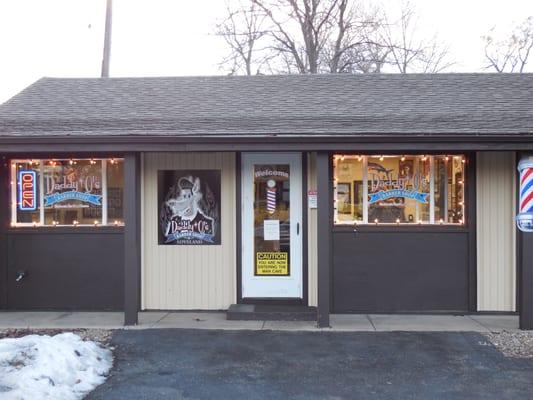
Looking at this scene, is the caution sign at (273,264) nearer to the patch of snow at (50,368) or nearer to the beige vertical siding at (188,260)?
the beige vertical siding at (188,260)

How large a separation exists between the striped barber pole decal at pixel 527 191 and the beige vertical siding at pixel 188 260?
4.11m

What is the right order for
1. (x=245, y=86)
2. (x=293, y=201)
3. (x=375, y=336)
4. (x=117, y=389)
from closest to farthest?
(x=117, y=389), (x=375, y=336), (x=293, y=201), (x=245, y=86)

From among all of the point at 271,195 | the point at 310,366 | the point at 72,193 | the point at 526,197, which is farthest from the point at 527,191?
the point at 72,193

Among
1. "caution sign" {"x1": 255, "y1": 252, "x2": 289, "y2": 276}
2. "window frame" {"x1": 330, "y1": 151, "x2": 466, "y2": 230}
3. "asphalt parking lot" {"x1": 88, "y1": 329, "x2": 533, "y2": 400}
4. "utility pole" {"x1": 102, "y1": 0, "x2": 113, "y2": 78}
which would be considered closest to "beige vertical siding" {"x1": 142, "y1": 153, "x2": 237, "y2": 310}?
"caution sign" {"x1": 255, "y1": 252, "x2": 289, "y2": 276}

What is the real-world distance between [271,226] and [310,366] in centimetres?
306

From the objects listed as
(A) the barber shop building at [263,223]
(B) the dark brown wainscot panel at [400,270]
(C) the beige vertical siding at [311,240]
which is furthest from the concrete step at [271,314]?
(B) the dark brown wainscot panel at [400,270]

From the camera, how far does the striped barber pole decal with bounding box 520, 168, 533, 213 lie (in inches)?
257

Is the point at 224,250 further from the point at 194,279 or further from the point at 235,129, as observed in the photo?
the point at 235,129

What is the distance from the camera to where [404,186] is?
8734 millimetres

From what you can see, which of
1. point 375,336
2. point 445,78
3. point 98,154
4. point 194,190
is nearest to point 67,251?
point 98,154

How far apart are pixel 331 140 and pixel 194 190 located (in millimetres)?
2517

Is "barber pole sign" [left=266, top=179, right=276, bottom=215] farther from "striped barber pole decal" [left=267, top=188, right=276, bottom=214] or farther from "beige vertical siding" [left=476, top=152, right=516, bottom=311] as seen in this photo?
"beige vertical siding" [left=476, top=152, right=516, bottom=311]

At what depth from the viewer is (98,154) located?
8859 mm

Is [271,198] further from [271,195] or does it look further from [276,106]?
[276,106]
